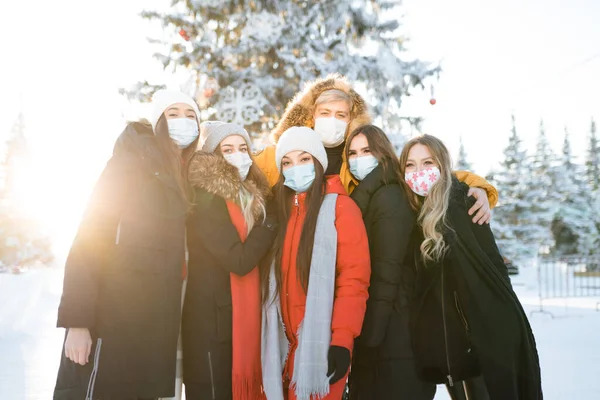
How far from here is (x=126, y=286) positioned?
2.85 meters

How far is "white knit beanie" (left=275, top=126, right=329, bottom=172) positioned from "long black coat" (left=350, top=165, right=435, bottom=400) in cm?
51

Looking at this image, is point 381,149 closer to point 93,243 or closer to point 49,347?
point 93,243

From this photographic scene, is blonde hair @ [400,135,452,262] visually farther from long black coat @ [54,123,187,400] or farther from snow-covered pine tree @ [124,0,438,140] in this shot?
snow-covered pine tree @ [124,0,438,140]

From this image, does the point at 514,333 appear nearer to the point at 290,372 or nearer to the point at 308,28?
the point at 290,372

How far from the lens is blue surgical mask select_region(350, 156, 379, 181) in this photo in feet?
11.3

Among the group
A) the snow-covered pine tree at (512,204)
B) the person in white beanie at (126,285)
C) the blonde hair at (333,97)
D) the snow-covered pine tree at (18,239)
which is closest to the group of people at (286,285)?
the person in white beanie at (126,285)

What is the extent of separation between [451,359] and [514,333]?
1.30 feet

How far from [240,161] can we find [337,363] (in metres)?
1.44

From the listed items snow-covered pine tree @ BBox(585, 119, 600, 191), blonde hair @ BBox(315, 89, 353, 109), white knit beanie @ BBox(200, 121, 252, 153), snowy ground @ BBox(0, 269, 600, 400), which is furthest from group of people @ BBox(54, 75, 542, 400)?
snow-covered pine tree @ BBox(585, 119, 600, 191)

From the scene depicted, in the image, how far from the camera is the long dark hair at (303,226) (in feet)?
10.3

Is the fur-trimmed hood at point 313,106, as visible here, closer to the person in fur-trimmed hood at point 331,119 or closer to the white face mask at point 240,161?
the person in fur-trimmed hood at point 331,119

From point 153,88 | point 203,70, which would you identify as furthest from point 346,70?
point 153,88

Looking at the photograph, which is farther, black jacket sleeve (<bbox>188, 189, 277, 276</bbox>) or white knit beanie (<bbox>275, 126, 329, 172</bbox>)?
white knit beanie (<bbox>275, 126, 329, 172</bbox>)

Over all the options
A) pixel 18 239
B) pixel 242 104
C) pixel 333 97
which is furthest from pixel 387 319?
pixel 18 239
